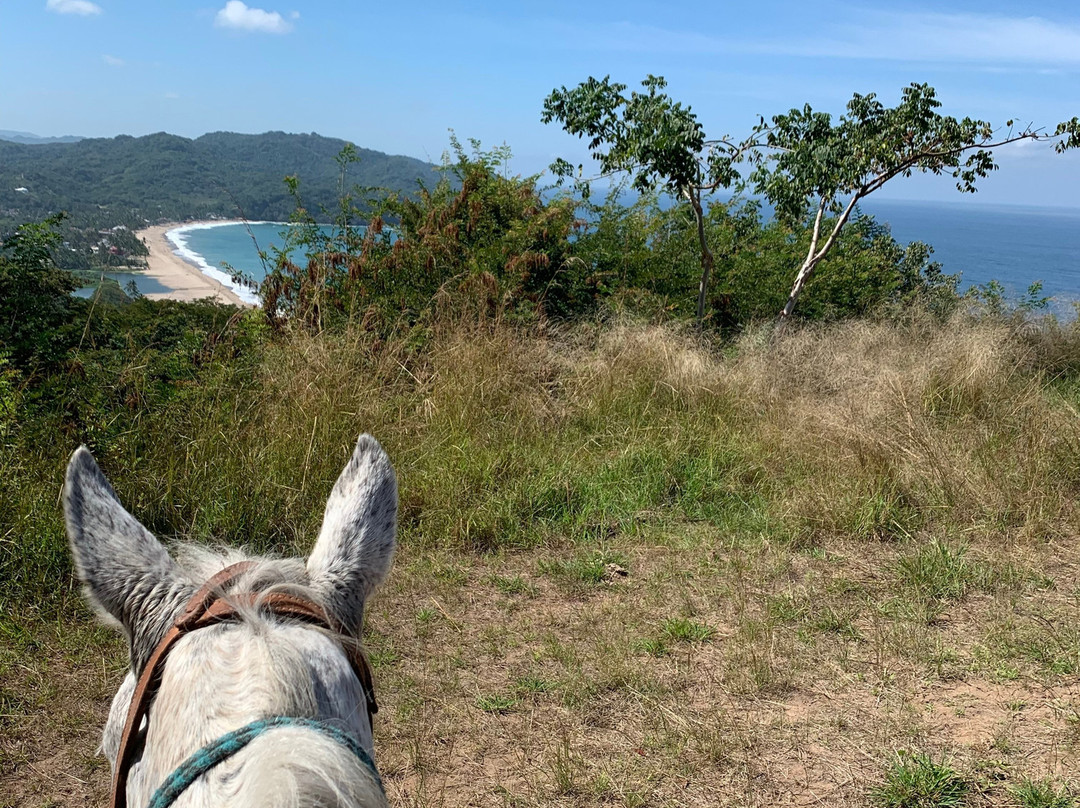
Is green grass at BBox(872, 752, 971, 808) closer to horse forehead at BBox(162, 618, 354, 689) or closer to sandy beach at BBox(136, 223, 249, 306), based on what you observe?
horse forehead at BBox(162, 618, 354, 689)

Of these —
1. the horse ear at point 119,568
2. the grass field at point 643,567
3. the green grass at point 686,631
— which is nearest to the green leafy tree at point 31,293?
the grass field at point 643,567

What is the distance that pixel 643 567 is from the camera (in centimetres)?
400

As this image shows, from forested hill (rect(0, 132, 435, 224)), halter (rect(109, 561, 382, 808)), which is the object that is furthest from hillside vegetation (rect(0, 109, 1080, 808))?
forested hill (rect(0, 132, 435, 224))

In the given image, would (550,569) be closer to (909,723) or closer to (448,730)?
(448,730)

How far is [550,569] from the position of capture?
3.94 meters

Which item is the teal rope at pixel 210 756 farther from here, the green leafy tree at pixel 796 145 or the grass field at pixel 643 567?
the green leafy tree at pixel 796 145

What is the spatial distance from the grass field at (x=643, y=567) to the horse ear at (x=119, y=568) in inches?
59.2


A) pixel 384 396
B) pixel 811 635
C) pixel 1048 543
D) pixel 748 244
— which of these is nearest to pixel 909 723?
pixel 811 635

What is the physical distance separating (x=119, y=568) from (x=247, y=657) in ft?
1.26


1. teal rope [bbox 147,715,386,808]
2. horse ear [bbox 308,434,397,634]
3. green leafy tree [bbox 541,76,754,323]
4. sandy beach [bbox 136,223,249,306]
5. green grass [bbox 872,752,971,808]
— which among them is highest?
green leafy tree [bbox 541,76,754,323]

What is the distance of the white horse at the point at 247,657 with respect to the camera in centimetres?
81

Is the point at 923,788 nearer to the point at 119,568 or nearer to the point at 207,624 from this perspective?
the point at 207,624

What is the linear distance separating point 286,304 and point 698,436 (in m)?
3.43

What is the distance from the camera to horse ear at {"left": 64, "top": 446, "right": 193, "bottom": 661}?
47.5 inches
